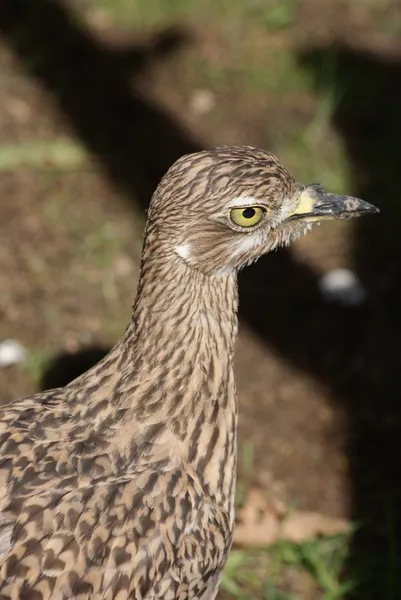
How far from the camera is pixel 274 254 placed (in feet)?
19.8

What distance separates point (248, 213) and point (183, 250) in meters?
0.24

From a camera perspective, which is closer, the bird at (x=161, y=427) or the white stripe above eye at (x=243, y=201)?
Result: the bird at (x=161, y=427)

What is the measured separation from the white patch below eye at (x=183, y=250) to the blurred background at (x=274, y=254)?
5.71 feet

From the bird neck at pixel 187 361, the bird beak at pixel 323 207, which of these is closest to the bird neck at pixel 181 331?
the bird neck at pixel 187 361

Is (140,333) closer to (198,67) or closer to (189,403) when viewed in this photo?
(189,403)

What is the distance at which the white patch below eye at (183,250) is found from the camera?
10.9ft

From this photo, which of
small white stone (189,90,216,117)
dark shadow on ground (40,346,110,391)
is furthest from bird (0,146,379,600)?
small white stone (189,90,216,117)

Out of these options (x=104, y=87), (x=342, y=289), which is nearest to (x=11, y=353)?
(x=342, y=289)

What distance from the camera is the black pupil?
11.1 ft

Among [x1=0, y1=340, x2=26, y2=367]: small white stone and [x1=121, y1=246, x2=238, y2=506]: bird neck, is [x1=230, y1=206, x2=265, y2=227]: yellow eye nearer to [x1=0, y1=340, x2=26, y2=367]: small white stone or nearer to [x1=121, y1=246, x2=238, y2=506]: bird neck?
[x1=121, y1=246, x2=238, y2=506]: bird neck

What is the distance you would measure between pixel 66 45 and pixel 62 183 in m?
1.47

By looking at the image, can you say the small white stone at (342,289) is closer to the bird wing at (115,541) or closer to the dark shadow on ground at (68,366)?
the dark shadow on ground at (68,366)

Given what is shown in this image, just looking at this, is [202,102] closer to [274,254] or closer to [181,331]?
[274,254]

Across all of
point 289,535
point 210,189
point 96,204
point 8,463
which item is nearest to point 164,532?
point 8,463
